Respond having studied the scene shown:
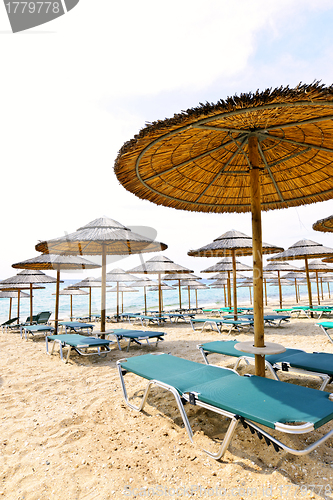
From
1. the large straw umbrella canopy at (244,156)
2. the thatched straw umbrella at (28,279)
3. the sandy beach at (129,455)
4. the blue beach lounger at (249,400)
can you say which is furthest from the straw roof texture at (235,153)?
the thatched straw umbrella at (28,279)

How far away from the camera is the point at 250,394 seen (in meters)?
1.96

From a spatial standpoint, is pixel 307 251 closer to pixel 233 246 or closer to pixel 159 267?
pixel 233 246

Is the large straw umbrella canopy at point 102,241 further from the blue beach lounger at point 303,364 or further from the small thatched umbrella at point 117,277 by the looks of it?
the small thatched umbrella at point 117,277

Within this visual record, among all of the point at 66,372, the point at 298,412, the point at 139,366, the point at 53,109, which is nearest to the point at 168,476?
the point at 298,412

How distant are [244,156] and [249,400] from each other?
265cm

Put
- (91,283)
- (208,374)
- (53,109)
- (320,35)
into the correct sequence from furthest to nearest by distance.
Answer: (91,283) → (53,109) → (320,35) → (208,374)

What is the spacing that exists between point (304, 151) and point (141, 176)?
1802 millimetres

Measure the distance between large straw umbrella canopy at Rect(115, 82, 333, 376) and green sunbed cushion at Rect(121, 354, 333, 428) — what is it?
35 cm

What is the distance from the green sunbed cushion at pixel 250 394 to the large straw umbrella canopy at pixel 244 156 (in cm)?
35

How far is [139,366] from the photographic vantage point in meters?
2.92

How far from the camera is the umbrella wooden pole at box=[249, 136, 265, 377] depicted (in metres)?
2.51

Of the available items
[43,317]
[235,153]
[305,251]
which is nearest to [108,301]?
[43,317]

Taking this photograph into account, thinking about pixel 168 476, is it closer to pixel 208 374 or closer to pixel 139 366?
pixel 208 374

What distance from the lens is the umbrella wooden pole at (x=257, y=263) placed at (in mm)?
2510
